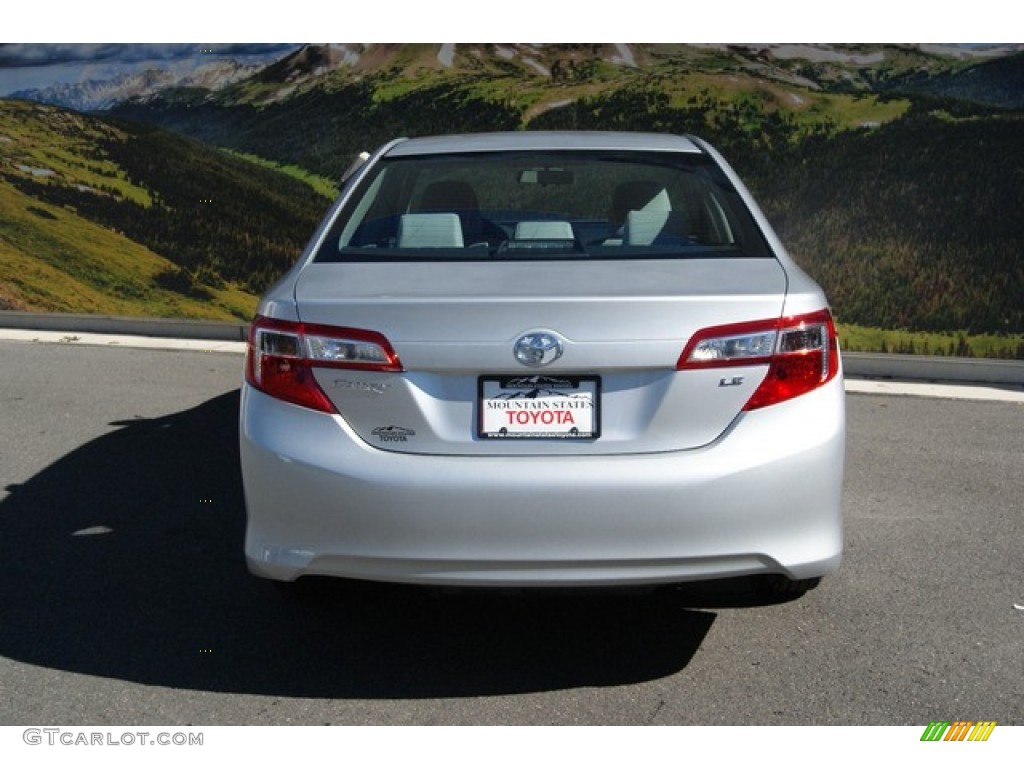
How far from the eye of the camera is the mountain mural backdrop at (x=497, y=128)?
10383 mm

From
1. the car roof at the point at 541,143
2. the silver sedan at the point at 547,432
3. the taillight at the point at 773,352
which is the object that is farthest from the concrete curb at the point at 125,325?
the taillight at the point at 773,352

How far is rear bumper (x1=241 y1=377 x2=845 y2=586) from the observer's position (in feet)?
12.1

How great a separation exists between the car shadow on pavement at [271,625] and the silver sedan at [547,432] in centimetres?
32

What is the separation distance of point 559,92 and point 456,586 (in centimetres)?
855

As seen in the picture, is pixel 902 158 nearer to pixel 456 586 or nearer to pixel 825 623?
pixel 825 623

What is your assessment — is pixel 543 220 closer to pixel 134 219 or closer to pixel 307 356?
pixel 307 356

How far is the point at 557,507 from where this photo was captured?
3688 millimetres

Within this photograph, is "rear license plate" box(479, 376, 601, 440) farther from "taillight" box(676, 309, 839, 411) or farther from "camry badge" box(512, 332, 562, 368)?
"taillight" box(676, 309, 839, 411)

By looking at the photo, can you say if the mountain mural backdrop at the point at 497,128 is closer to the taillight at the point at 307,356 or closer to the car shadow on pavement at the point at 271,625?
the car shadow on pavement at the point at 271,625

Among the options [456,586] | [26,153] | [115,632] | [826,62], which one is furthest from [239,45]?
[456,586]

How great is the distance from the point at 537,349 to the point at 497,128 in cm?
868

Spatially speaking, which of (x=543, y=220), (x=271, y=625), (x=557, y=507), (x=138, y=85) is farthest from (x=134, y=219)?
(x=557, y=507)

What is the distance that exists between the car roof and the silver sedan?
51.0 inches
